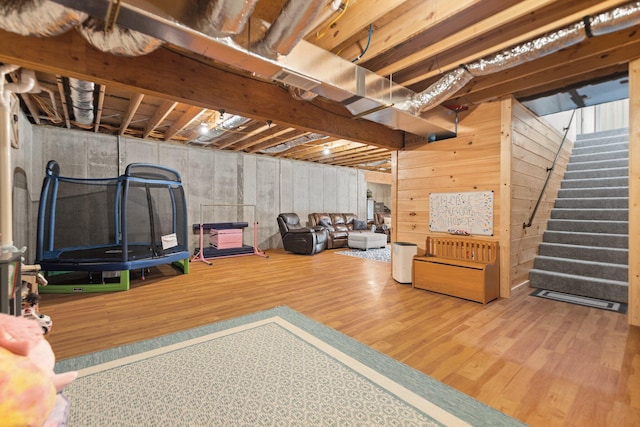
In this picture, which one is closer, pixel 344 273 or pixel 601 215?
pixel 601 215

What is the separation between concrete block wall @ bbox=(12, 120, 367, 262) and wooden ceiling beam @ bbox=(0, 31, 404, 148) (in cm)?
244

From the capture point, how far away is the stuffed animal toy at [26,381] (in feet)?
2.19

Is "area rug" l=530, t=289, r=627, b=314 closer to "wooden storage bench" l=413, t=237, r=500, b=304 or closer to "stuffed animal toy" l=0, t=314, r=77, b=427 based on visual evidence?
"wooden storage bench" l=413, t=237, r=500, b=304

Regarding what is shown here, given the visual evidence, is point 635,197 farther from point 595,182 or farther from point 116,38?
point 116,38

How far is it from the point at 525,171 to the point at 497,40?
208 cm

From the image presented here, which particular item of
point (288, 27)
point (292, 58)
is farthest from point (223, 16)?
point (292, 58)

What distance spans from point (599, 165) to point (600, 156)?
358 mm

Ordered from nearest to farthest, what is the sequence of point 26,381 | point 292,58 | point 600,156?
point 26,381
point 292,58
point 600,156

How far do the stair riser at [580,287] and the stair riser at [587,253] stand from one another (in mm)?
487

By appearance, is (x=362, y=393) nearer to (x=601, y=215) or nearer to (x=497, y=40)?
(x=497, y=40)

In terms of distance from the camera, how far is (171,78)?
2553 mm

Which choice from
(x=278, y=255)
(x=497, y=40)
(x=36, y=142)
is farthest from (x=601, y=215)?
(x=36, y=142)

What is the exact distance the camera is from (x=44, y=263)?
3.67 meters

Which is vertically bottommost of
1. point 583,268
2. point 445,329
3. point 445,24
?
point 445,329
